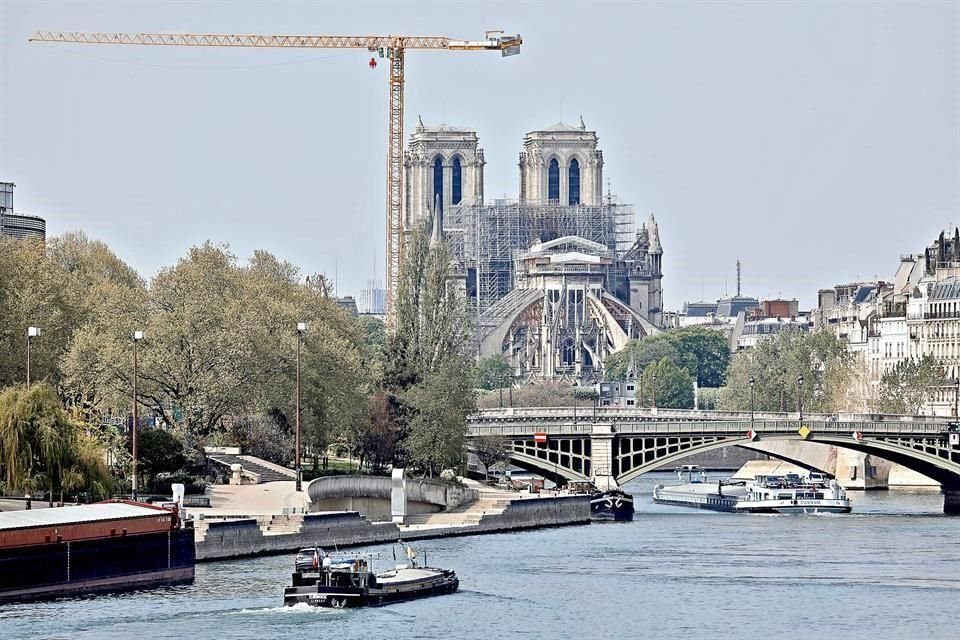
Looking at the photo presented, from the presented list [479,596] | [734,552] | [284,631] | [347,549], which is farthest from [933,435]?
[284,631]

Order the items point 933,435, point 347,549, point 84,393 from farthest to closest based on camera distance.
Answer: point 933,435
point 84,393
point 347,549

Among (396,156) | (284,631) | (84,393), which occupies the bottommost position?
(284,631)

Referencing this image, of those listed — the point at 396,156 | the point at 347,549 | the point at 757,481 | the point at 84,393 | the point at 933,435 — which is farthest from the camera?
the point at 396,156

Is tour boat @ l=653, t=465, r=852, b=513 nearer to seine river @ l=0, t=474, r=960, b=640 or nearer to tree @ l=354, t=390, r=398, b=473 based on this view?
seine river @ l=0, t=474, r=960, b=640

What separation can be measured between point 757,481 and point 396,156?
51.5 meters

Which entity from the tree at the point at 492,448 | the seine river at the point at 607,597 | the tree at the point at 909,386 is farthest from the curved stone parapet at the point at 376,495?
the tree at the point at 909,386

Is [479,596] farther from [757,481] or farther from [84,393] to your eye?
[757,481]

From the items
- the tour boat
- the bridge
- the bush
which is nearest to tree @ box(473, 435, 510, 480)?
the bridge

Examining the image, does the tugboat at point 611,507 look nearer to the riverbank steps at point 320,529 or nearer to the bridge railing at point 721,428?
the riverbank steps at point 320,529

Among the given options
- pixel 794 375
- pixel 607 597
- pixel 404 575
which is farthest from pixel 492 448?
pixel 794 375

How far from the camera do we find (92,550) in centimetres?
6744

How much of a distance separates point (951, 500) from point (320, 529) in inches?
1794

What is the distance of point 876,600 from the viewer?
233 feet

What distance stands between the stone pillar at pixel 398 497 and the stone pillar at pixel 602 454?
Result: 25.1 meters
